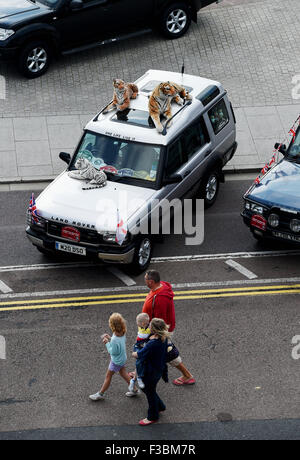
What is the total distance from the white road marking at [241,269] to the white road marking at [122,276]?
1.62 meters

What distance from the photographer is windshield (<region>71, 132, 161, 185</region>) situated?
1320 cm

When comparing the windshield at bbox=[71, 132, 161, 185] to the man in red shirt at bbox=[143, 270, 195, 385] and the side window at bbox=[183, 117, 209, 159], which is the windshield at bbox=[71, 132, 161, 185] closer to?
the side window at bbox=[183, 117, 209, 159]

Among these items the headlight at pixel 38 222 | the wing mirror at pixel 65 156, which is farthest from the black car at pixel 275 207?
the headlight at pixel 38 222

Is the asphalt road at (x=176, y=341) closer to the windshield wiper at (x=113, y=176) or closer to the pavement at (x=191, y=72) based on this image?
the windshield wiper at (x=113, y=176)

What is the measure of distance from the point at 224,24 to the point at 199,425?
530 inches

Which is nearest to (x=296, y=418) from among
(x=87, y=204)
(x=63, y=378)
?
(x=63, y=378)

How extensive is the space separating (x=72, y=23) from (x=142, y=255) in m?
7.93

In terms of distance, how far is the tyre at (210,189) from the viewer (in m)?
14.6

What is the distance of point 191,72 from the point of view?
19.3 meters

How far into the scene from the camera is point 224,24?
20.9 m

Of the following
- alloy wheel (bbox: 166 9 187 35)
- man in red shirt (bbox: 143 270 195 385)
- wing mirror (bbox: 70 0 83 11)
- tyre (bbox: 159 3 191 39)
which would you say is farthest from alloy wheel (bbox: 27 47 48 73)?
man in red shirt (bbox: 143 270 195 385)

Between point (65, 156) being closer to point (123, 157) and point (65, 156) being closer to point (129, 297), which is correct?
point (123, 157)

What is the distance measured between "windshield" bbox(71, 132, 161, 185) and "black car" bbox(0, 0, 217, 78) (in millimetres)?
5530
